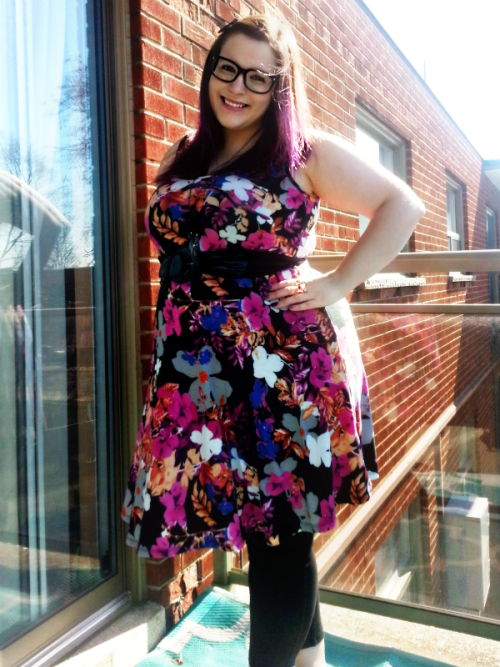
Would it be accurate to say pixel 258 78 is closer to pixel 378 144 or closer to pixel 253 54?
pixel 253 54

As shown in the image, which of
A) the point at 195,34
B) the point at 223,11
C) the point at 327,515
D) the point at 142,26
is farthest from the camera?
the point at 223,11

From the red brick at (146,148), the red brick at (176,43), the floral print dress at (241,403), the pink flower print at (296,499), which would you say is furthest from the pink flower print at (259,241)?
the red brick at (176,43)

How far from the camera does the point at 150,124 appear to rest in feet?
6.13

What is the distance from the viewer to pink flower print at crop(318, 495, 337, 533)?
4.21ft

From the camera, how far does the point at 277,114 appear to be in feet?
4.70

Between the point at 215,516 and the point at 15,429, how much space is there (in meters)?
0.57

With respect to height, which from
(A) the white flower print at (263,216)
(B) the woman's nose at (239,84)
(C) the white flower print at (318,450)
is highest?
(B) the woman's nose at (239,84)

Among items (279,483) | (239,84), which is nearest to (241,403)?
(279,483)

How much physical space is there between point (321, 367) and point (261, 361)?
0.13 m

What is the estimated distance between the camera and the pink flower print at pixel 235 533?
133cm

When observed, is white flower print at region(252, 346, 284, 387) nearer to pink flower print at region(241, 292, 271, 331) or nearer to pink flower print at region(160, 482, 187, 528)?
pink flower print at region(241, 292, 271, 331)

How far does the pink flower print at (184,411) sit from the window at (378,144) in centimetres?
311

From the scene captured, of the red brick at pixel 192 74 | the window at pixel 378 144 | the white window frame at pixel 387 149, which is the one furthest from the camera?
the window at pixel 378 144

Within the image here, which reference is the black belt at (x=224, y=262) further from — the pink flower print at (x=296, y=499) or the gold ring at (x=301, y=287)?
the pink flower print at (x=296, y=499)
